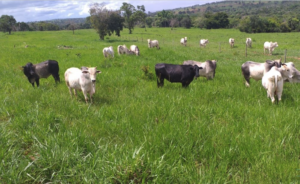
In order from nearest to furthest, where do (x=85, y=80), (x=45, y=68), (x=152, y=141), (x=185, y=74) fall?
(x=152, y=141) → (x=85, y=80) → (x=185, y=74) → (x=45, y=68)

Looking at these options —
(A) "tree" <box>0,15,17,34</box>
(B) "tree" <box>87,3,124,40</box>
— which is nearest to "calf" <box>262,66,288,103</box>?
(B) "tree" <box>87,3,124,40</box>

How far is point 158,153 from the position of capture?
329cm

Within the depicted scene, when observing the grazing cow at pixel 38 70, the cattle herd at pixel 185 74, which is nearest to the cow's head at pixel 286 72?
the cattle herd at pixel 185 74

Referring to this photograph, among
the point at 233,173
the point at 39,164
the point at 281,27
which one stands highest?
the point at 281,27

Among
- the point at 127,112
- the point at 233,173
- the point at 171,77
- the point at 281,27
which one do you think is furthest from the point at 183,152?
the point at 281,27

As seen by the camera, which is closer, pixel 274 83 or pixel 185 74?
pixel 274 83

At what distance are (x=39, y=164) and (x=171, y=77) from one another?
540 cm

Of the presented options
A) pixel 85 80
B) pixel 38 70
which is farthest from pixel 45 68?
pixel 85 80

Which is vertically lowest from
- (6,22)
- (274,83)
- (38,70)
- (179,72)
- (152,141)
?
(152,141)

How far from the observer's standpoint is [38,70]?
811 centimetres

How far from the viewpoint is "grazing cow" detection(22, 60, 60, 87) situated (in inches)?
310

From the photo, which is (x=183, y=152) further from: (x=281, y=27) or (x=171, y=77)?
(x=281, y=27)

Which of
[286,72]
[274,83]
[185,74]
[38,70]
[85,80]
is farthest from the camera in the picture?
[38,70]

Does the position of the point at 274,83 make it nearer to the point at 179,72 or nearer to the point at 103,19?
the point at 179,72
